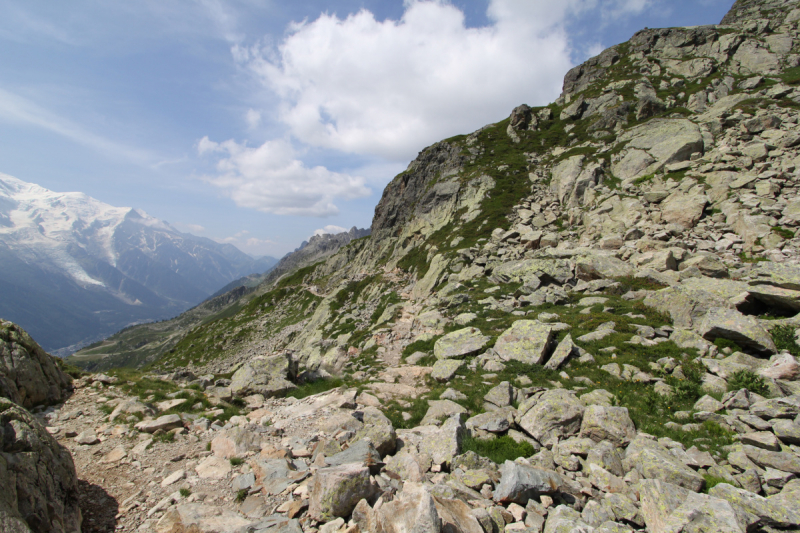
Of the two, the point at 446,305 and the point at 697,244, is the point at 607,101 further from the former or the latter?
the point at 446,305

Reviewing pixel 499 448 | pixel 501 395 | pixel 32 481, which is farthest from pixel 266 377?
pixel 499 448

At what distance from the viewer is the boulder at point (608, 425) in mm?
9828

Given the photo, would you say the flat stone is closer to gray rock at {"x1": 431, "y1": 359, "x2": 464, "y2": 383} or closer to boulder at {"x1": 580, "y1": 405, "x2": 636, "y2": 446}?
gray rock at {"x1": 431, "y1": 359, "x2": 464, "y2": 383}

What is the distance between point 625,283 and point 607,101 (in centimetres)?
7113

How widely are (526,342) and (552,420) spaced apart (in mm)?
7304

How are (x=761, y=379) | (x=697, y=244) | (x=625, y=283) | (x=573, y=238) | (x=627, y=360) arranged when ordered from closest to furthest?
(x=761, y=379), (x=627, y=360), (x=625, y=283), (x=697, y=244), (x=573, y=238)

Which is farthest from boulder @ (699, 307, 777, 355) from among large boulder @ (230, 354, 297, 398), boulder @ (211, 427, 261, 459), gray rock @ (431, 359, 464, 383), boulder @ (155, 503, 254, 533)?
large boulder @ (230, 354, 297, 398)

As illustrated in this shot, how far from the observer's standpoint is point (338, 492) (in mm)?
7672

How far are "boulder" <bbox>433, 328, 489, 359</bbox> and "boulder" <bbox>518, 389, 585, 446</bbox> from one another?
26.2ft

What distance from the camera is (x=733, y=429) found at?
9438mm

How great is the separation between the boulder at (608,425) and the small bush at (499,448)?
201 centimetres

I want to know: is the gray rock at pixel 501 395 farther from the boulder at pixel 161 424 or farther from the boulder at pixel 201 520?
the boulder at pixel 161 424

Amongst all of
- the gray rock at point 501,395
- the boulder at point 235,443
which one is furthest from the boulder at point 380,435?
the gray rock at point 501,395

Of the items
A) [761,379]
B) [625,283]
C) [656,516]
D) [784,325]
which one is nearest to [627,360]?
[761,379]
